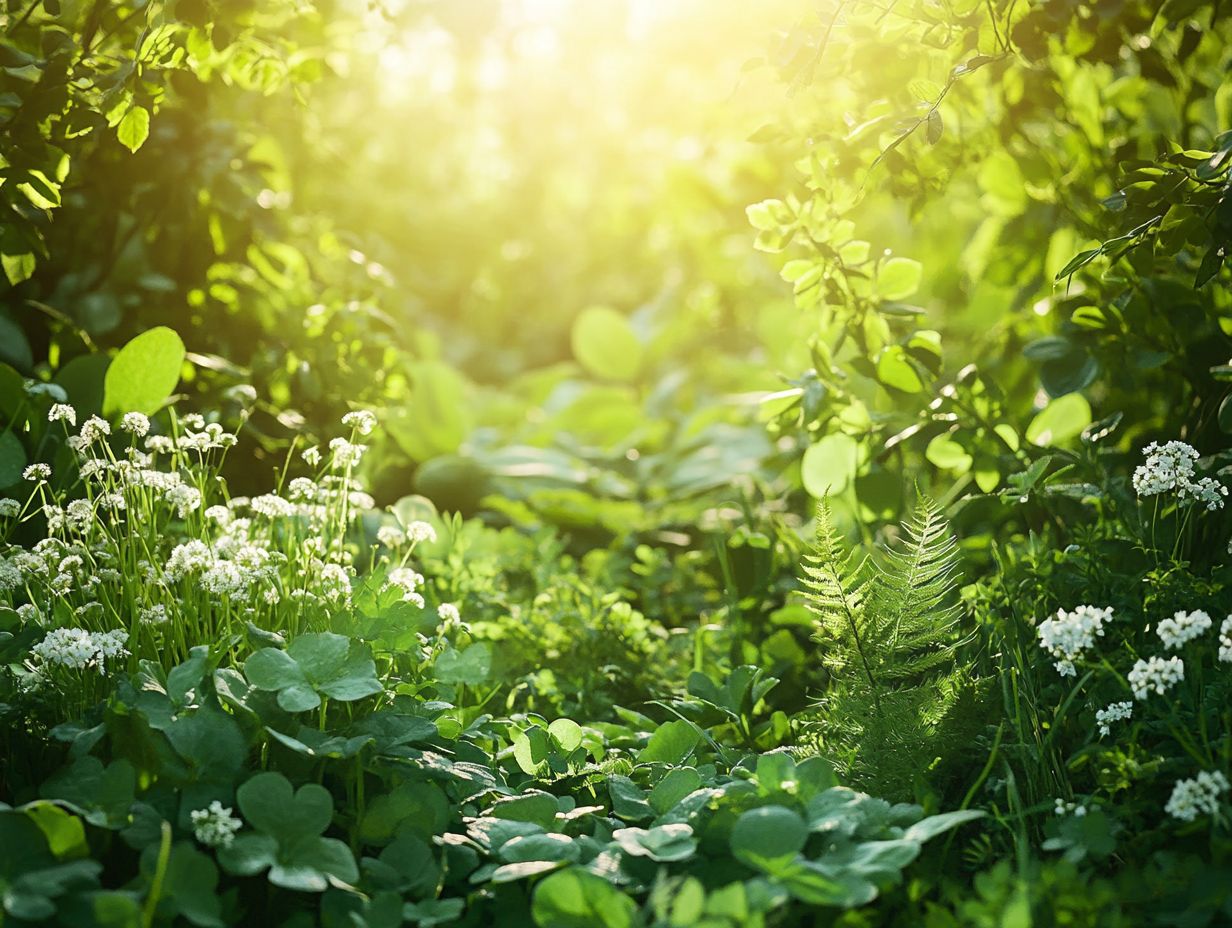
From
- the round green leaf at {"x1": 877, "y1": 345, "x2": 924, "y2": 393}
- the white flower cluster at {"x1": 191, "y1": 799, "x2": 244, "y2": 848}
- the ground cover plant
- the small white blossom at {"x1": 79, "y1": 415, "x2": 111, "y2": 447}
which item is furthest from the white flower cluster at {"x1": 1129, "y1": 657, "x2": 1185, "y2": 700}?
the small white blossom at {"x1": 79, "y1": 415, "x2": 111, "y2": 447}

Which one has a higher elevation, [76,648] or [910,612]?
[76,648]

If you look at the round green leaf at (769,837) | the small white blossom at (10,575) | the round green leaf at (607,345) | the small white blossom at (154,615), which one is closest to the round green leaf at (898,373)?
the round green leaf at (769,837)

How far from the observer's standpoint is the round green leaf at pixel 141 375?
1.83 metres

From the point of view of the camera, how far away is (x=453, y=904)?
114 centimetres

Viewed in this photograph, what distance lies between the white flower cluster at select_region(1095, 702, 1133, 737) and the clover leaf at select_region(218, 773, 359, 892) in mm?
886

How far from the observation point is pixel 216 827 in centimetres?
113

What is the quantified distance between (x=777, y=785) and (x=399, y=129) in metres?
6.40

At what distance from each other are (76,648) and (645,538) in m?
1.67

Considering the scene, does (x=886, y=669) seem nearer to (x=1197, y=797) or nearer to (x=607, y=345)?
(x=1197, y=797)

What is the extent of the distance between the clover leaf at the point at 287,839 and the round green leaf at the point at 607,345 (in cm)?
300

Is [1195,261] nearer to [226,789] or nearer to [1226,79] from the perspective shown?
[1226,79]

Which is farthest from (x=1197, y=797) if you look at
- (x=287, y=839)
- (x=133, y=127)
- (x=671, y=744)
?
(x=133, y=127)

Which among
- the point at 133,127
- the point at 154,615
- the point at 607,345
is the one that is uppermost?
the point at 133,127

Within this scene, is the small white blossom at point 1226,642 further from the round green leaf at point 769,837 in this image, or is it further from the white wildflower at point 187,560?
the white wildflower at point 187,560
